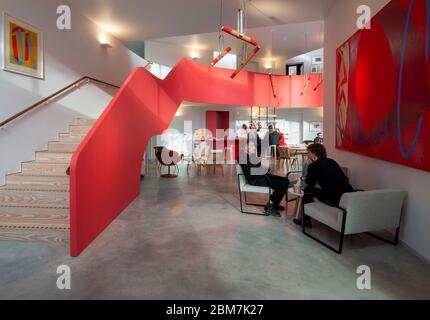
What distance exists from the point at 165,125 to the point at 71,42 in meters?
2.67

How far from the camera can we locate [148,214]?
4863 millimetres

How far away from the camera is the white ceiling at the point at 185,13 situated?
20.0 feet

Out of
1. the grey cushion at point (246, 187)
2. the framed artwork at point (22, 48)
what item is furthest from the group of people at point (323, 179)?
the framed artwork at point (22, 48)

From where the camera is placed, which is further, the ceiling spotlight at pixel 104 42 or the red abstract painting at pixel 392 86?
the ceiling spotlight at pixel 104 42

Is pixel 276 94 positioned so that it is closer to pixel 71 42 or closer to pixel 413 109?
pixel 71 42

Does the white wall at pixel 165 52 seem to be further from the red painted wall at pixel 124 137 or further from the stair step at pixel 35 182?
the stair step at pixel 35 182

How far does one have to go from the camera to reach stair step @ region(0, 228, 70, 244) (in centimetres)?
359

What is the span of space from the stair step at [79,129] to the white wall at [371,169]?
→ 4906 millimetres

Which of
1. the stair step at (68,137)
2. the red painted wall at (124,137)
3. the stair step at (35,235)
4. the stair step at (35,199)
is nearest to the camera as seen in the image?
the red painted wall at (124,137)

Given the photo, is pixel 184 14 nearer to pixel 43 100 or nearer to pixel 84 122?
pixel 84 122

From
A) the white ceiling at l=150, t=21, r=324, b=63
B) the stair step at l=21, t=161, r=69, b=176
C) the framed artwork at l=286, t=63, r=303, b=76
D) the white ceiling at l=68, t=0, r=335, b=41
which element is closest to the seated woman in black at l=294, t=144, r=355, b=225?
the stair step at l=21, t=161, r=69, b=176

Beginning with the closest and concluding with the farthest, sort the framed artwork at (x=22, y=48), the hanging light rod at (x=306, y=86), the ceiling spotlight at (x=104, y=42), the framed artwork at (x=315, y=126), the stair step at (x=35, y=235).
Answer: the stair step at (x=35, y=235)
the framed artwork at (x=22, y=48)
the ceiling spotlight at (x=104, y=42)
the hanging light rod at (x=306, y=86)
the framed artwork at (x=315, y=126)

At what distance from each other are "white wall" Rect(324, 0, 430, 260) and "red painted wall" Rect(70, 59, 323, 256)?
3636 millimetres

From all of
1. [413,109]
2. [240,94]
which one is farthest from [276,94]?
[413,109]
